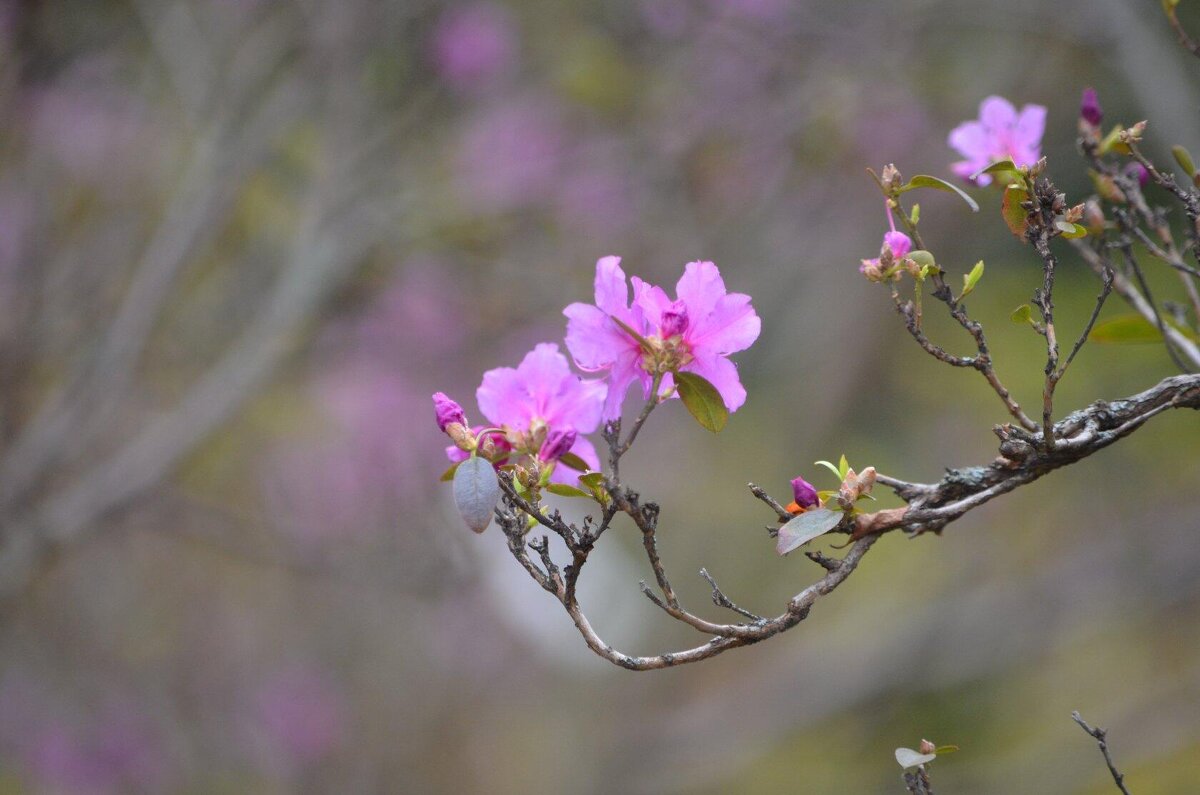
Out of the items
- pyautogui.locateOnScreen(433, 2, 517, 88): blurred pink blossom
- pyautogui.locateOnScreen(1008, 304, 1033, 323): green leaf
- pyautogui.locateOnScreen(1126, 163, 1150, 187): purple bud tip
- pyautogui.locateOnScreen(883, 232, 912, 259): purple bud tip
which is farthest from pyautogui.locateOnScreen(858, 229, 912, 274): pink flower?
pyautogui.locateOnScreen(433, 2, 517, 88): blurred pink blossom

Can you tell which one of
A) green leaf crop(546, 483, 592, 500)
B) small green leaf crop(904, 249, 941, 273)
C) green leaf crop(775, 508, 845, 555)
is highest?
small green leaf crop(904, 249, 941, 273)

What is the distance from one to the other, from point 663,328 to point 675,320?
0.01 meters

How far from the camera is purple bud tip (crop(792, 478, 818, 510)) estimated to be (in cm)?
87

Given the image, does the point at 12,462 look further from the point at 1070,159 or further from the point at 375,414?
the point at 1070,159

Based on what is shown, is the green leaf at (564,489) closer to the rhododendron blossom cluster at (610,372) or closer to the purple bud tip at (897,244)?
the rhododendron blossom cluster at (610,372)

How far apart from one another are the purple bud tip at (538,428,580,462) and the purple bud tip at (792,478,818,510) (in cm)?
19

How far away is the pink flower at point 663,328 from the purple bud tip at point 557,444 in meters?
0.04

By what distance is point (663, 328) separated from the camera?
2.90ft

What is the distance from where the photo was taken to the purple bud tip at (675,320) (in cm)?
87

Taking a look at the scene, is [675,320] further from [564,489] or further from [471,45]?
[471,45]

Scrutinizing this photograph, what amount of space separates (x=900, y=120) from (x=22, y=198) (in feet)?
10.2

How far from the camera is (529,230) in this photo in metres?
3.78

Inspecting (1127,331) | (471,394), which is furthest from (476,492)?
(471,394)

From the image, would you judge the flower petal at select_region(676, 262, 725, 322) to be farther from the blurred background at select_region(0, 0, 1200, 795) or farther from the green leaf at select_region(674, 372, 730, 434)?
the blurred background at select_region(0, 0, 1200, 795)
